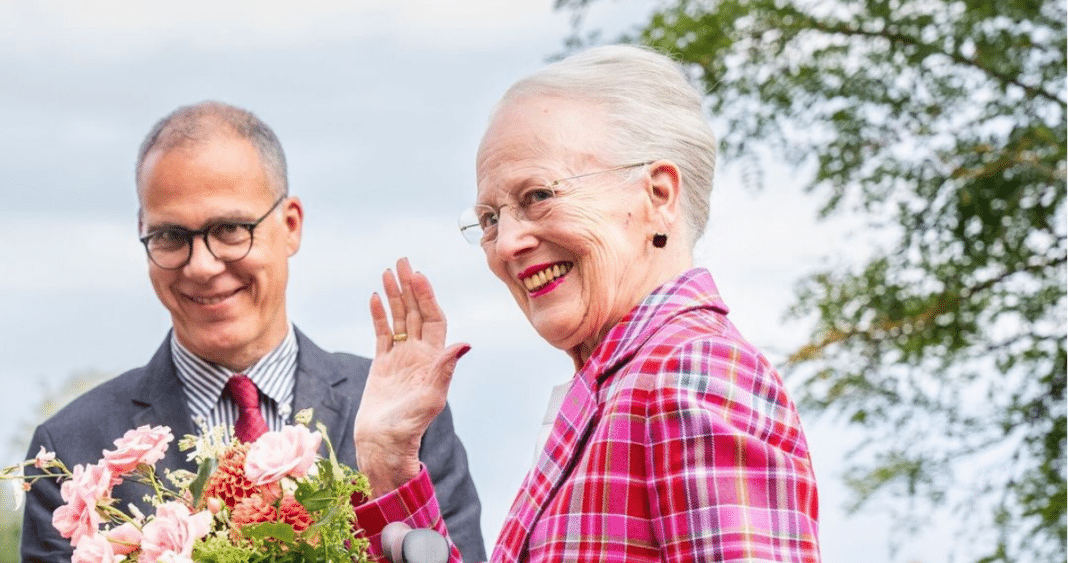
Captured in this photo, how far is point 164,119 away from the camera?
3182 millimetres

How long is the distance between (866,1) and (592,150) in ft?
13.2

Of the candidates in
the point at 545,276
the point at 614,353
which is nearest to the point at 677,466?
the point at 614,353

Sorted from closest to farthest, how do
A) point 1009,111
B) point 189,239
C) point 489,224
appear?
point 489,224
point 189,239
point 1009,111

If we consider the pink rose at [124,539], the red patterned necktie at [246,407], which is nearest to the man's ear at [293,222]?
the red patterned necktie at [246,407]

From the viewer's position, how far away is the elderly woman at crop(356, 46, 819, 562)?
5.38 feet

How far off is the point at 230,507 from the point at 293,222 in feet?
4.23

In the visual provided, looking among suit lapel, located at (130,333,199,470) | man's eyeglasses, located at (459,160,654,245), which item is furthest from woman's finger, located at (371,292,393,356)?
suit lapel, located at (130,333,199,470)

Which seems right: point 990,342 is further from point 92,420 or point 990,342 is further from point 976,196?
point 92,420

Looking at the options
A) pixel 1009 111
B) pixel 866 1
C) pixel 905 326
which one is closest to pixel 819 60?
pixel 866 1

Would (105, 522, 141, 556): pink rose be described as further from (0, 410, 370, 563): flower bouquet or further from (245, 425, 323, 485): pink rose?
(245, 425, 323, 485): pink rose

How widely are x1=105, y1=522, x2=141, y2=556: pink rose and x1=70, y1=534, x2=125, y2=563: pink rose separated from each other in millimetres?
29

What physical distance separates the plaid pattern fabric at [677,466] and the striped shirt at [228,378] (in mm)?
1376

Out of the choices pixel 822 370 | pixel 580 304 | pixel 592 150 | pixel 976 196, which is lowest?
pixel 822 370

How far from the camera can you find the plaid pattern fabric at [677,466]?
1.62 m
